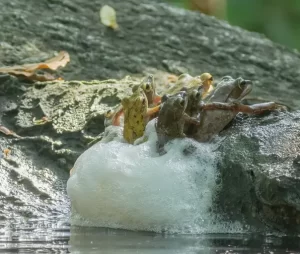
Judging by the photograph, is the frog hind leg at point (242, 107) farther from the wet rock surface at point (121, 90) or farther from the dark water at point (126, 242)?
the dark water at point (126, 242)

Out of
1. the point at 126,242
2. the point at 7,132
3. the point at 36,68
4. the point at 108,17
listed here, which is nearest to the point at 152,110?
the point at 126,242

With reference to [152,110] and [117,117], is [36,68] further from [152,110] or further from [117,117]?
[152,110]

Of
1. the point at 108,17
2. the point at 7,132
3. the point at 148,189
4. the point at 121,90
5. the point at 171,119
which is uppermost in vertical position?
the point at 108,17

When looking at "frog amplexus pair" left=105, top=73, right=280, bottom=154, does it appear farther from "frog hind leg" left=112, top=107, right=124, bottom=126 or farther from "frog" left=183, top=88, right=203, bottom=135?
"frog hind leg" left=112, top=107, right=124, bottom=126

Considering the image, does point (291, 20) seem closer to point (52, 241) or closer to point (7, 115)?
point (7, 115)

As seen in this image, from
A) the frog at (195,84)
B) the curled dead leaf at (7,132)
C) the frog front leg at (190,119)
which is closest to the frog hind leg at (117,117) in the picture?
the frog at (195,84)

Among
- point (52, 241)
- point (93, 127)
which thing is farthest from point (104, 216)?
point (93, 127)
